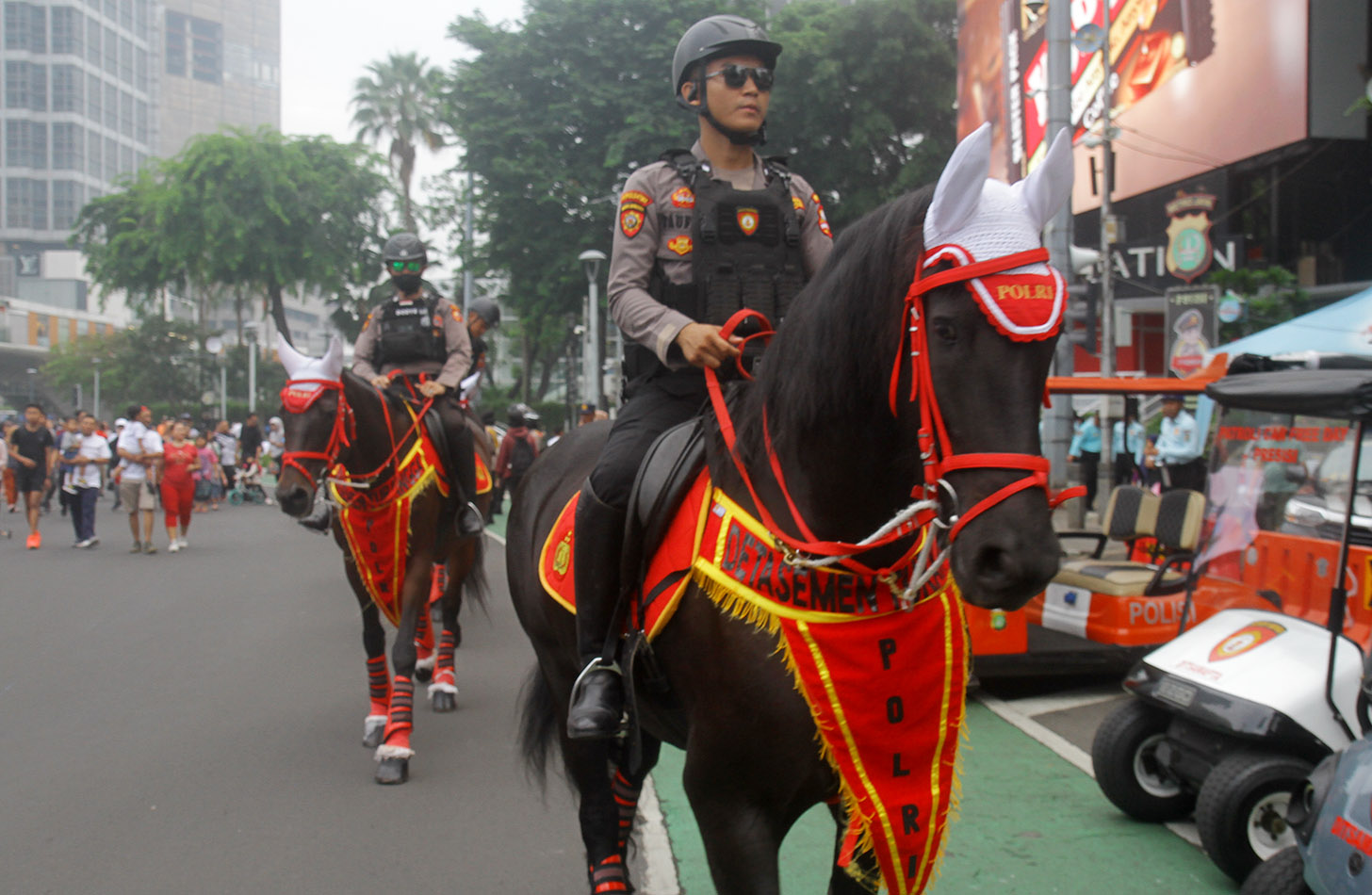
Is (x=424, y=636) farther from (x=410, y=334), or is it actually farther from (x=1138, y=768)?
(x=1138, y=768)

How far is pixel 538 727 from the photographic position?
15.0 ft

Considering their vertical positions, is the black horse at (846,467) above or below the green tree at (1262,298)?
below

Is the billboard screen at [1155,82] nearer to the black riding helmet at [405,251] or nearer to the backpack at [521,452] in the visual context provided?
the backpack at [521,452]

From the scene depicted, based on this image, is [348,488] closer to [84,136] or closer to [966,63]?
[966,63]

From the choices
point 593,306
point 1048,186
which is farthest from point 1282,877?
point 593,306

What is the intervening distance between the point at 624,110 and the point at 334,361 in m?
21.5

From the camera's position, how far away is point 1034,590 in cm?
191

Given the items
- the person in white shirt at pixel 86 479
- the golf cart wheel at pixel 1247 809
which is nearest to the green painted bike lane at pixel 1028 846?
the golf cart wheel at pixel 1247 809

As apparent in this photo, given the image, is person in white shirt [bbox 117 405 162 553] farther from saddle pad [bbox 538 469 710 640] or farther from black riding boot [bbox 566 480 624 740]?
saddle pad [bbox 538 469 710 640]

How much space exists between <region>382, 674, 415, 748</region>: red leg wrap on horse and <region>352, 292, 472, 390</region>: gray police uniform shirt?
7.55 ft

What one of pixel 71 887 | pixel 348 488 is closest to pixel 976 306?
pixel 71 887

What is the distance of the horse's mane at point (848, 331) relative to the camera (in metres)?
2.27

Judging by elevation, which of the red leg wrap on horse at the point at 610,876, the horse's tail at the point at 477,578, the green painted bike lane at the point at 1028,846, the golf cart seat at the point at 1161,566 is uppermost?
the golf cart seat at the point at 1161,566

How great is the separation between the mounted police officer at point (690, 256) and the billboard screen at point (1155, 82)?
17.9 meters
